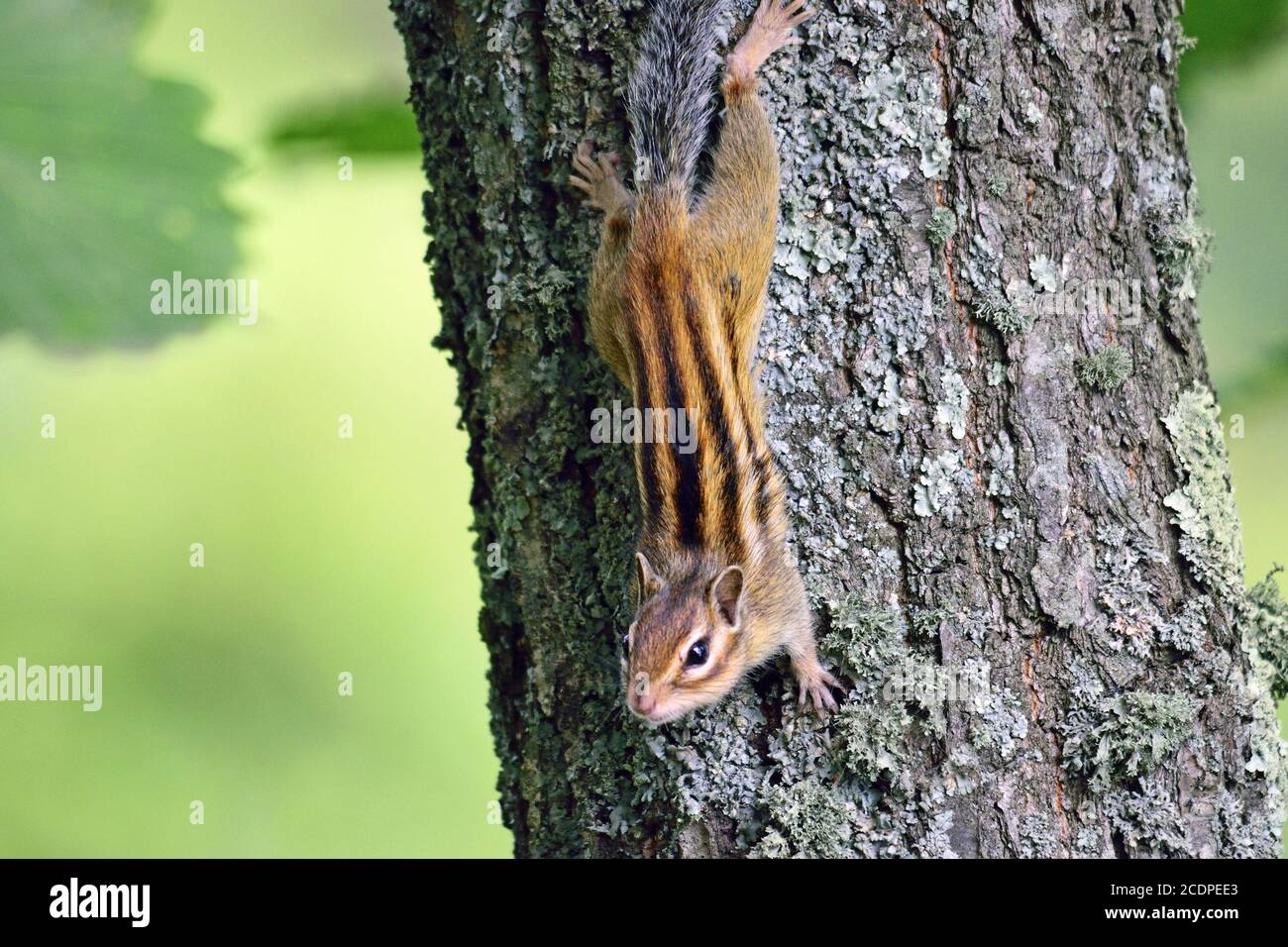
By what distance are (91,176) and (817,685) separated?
1.65 metres

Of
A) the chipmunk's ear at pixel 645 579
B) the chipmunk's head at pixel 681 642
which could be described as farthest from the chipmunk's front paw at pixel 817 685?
the chipmunk's ear at pixel 645 579

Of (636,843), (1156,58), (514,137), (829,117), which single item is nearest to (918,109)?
(829,117)

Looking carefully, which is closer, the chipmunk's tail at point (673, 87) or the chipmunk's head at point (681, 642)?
the chipmunk's head at point (681, 642)

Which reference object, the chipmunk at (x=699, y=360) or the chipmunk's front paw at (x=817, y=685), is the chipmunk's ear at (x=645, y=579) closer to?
the chipmunk at (x=699, y=360)

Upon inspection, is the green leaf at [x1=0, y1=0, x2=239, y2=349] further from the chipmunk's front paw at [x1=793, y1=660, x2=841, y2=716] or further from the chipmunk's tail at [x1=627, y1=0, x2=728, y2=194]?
the chipmunk's front paw at [x1=793, y1=660, x2=841, y2=716]

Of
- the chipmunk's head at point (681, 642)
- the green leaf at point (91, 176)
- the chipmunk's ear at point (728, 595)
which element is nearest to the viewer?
the green leaf at point (91, 176)

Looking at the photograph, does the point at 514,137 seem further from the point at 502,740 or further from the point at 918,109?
the point at 502,740

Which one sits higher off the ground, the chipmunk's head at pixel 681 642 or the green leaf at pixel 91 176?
the green leaf at pixel 91 176

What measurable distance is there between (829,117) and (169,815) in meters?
3.70

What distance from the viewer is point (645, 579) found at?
2480 mm

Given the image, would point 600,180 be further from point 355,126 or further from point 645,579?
point 645,579

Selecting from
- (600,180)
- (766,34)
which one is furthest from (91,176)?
(766,34)

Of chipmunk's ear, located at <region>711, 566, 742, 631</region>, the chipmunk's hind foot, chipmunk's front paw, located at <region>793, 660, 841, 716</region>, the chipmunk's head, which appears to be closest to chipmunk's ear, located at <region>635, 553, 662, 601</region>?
the chipmunk's head

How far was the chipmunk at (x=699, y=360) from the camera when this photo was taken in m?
2.46
